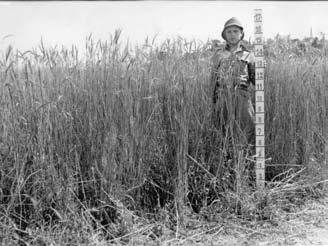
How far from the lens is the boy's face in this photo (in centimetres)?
375

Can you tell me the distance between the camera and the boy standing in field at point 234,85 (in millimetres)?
3229

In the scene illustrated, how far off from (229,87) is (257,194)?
101 cm

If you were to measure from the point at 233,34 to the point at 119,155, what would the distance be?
1.90 meters

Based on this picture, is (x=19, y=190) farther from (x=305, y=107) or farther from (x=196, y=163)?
(x=305, y=107)

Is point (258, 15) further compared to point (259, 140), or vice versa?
point (258, 15)

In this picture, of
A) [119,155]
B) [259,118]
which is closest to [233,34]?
[259,118]

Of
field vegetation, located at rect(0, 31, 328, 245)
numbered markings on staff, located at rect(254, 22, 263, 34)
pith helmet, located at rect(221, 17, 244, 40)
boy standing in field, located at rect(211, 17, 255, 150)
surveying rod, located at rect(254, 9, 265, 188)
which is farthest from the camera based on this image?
pith helmet, located at rect(221, 17, 244, 40)

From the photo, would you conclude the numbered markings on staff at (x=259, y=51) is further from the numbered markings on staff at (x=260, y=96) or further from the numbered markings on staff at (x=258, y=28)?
the numbered markings on staff at (x=260, y=96)

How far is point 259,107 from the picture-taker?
342 cm

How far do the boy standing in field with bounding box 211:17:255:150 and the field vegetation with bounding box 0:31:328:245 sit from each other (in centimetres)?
9

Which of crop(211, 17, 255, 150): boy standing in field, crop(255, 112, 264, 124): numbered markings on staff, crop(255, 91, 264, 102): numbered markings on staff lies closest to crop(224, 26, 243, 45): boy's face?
crop(211, 17, 255, 150): boy standing in field

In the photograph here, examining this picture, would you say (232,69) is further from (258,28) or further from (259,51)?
(258,28)

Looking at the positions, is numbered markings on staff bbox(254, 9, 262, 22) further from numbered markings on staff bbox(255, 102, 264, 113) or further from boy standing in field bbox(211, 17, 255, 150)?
numbered markings on staff bbox(255, 102, 264, 113)

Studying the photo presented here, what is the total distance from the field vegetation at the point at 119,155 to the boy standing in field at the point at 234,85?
3.4 inches
